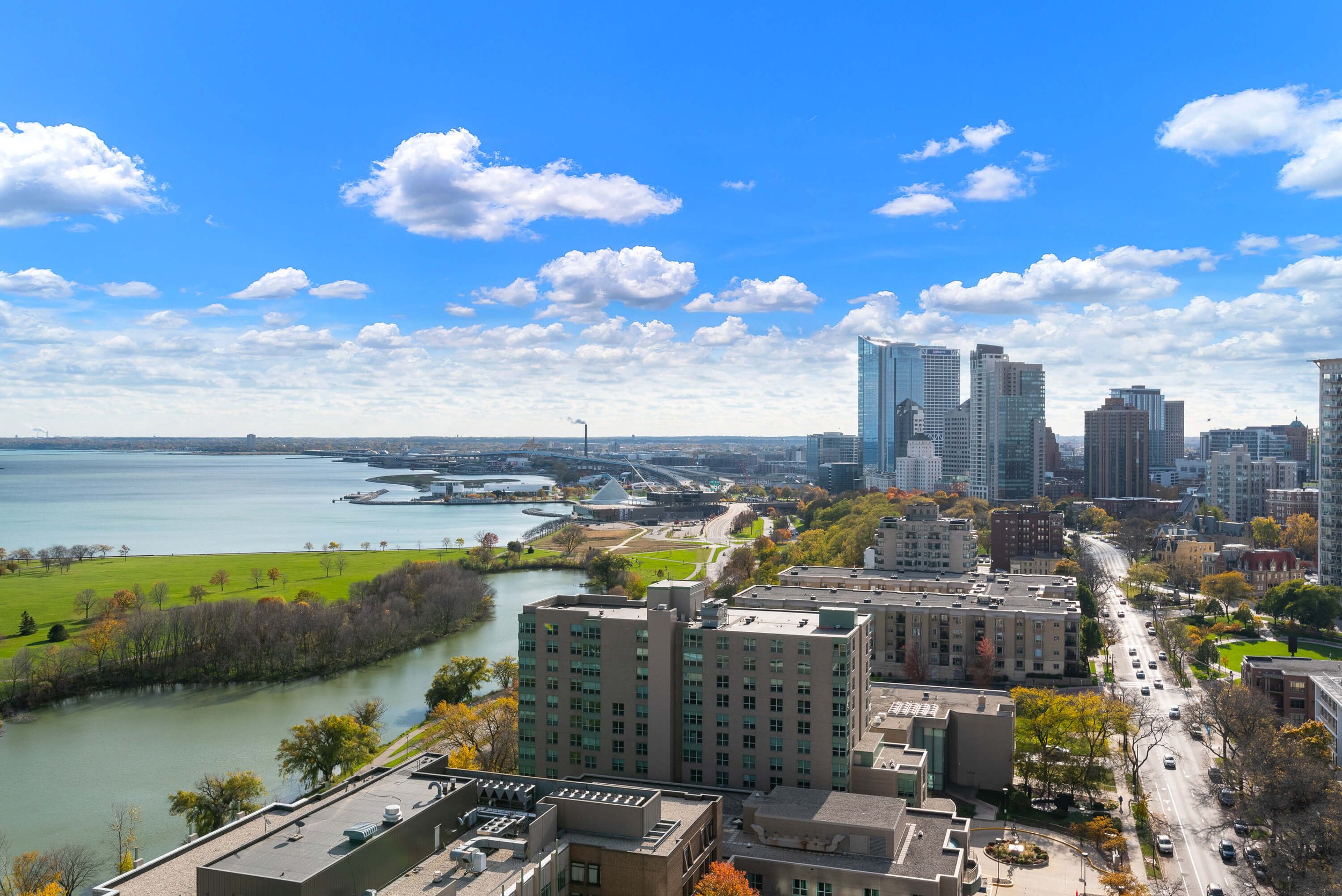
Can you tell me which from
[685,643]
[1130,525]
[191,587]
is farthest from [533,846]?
[1130,525]

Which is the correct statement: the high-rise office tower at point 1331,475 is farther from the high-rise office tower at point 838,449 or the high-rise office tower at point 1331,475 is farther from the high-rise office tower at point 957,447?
the high-rise office tower at point 838,449

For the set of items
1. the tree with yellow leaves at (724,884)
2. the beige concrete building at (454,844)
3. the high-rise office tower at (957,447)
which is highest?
the high-rise office tower at (957,447)

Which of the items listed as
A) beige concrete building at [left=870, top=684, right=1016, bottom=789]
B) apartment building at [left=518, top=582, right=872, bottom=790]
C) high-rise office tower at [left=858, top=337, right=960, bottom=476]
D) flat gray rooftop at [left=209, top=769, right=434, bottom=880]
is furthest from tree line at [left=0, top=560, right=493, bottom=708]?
high-rise office tower at [left=858, top=337, right=960, bottom=476]

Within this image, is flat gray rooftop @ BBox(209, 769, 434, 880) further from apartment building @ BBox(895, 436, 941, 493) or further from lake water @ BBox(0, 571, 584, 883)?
apartment building @ BBox(895, 436, 941, 493)

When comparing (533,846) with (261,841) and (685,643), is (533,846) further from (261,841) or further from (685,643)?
(685,643)

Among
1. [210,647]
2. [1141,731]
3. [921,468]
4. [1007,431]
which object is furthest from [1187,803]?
[921,468]

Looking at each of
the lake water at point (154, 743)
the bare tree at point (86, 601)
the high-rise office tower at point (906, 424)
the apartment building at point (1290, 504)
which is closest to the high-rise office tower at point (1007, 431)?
the apartment building at point (1290, 504)

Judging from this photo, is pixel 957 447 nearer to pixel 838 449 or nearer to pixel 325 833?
pixel 838 449
